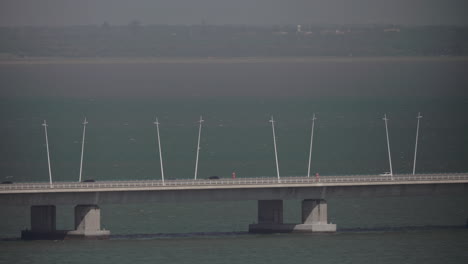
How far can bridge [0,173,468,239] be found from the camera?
12838 centimetres

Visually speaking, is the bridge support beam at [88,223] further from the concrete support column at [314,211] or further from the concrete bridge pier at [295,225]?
the concrete support column at [314,211]

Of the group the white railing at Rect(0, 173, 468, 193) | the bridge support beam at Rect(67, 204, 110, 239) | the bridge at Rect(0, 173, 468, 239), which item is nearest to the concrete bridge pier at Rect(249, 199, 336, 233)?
the bridge at Rect(0, 173, 468, 239)

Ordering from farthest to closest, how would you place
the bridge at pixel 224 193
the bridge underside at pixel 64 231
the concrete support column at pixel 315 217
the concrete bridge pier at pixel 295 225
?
the concrete bridge pier at pixel 295 225 → the concrete support column at pixel 315 217 → the bridge at pixel 224 193 → the bridge underside at pixel 64 231

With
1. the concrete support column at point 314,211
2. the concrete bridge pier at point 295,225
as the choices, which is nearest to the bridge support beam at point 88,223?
the concrete bridge pier at point 295,225

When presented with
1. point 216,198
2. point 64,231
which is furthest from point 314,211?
point 64,231

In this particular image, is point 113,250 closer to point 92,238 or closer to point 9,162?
point 92,238

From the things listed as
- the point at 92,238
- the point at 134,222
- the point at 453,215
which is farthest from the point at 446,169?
the point at 92,238

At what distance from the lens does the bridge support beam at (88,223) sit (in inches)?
5054

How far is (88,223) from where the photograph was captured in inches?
5074

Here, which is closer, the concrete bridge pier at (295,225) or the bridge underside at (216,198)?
the bridge underside at (216,198)

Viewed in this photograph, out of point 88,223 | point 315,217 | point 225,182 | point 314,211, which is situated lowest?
point 88,223

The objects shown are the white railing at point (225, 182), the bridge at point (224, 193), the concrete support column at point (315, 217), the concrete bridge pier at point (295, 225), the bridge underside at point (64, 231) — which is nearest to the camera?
the bridge underside at point (64, 231)

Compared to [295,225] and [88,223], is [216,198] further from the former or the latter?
[88,223]

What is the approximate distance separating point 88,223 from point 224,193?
35.2ft
